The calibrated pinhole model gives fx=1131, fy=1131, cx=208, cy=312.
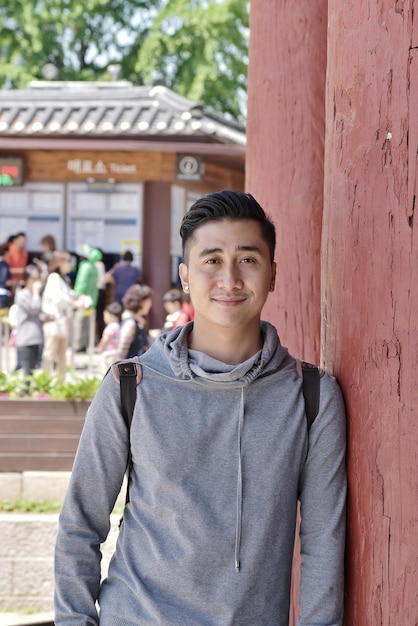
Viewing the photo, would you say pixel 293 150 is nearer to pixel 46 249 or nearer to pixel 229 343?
pixel 229 343

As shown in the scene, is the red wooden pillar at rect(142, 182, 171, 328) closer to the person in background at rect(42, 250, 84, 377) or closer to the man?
the person in background at rect(42, 250, 84, 377)

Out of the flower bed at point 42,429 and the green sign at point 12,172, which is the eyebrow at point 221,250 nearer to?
the flower bed at point 42,429

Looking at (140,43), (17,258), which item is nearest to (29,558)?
(17,258)

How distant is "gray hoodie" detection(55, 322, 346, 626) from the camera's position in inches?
83.4

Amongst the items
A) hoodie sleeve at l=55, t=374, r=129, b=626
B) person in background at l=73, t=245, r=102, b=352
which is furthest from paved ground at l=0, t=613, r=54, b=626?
person in background at l=73, t=245, r=102, b=352

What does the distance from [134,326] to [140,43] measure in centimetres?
1996

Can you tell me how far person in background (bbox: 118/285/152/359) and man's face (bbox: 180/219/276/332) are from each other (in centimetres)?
712

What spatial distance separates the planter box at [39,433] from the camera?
26.1ft

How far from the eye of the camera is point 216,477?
2.14 metres

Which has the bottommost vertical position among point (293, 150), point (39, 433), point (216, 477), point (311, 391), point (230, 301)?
point (39, 433)

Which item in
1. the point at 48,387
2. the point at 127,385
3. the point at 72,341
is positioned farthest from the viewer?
the point at 72,341

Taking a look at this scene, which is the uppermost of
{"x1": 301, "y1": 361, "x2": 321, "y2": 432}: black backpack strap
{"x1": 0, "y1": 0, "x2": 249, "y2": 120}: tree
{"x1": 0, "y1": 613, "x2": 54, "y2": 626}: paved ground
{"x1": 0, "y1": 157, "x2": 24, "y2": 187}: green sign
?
{"x1": 0, "y1": 0, "x2": 249, "y2": 120}: tree

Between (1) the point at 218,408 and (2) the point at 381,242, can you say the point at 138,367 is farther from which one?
(2) the point at 381,242

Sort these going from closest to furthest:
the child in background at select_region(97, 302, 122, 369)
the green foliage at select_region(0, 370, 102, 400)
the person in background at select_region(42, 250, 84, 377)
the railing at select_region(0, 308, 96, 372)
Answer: the green foliage at select_region(0, 370, 102, 400) → the child in background at select_region(97, 302, 122, 369) → the person in background at select_region(42, 250, 84, 377) → the railing at select_region(0, 308, 96, 372)
